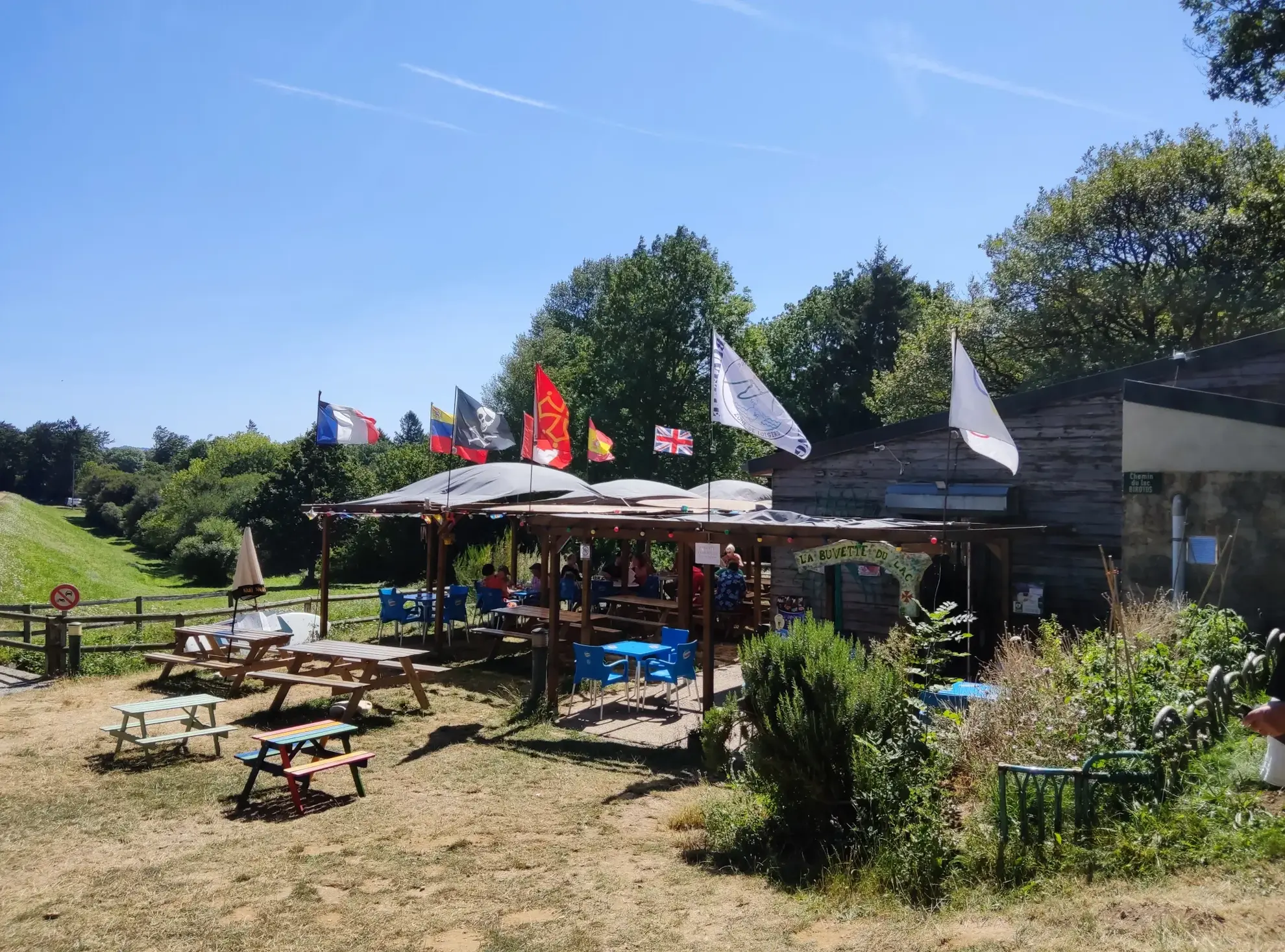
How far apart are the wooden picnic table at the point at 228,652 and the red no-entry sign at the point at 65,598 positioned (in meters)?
1.26

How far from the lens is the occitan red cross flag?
1253cm

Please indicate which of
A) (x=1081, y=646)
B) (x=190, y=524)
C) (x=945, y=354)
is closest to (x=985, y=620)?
(x=1081, y=646)

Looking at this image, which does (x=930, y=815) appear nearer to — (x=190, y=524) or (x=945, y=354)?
(x=945, y=354)

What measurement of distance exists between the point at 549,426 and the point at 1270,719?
10.2 metres

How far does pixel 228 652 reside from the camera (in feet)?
40.4

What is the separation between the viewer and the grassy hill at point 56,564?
3105 centimetres

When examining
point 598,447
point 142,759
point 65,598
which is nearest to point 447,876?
point 142,759

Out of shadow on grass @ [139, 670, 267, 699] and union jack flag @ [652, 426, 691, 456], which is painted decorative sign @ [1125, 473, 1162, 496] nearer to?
shadow on grass @ [139, 670, 267, 699]

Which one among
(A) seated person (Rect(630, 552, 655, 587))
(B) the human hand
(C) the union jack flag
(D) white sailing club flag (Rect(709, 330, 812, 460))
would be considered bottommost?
(A) seated person (Rect(630, 552, 655, 587))

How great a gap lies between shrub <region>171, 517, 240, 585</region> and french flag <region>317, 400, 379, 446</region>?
2917 cm

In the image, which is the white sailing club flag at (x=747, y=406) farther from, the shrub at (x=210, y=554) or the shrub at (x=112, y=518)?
the shrub at (x=112, y=518)

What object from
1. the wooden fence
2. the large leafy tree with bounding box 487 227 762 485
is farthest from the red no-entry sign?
the large leafy tree with bounding box 487 227 762 485

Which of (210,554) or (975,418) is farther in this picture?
(210,554)

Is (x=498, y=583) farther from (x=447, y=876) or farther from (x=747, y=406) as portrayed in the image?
(x=447, y=876)
